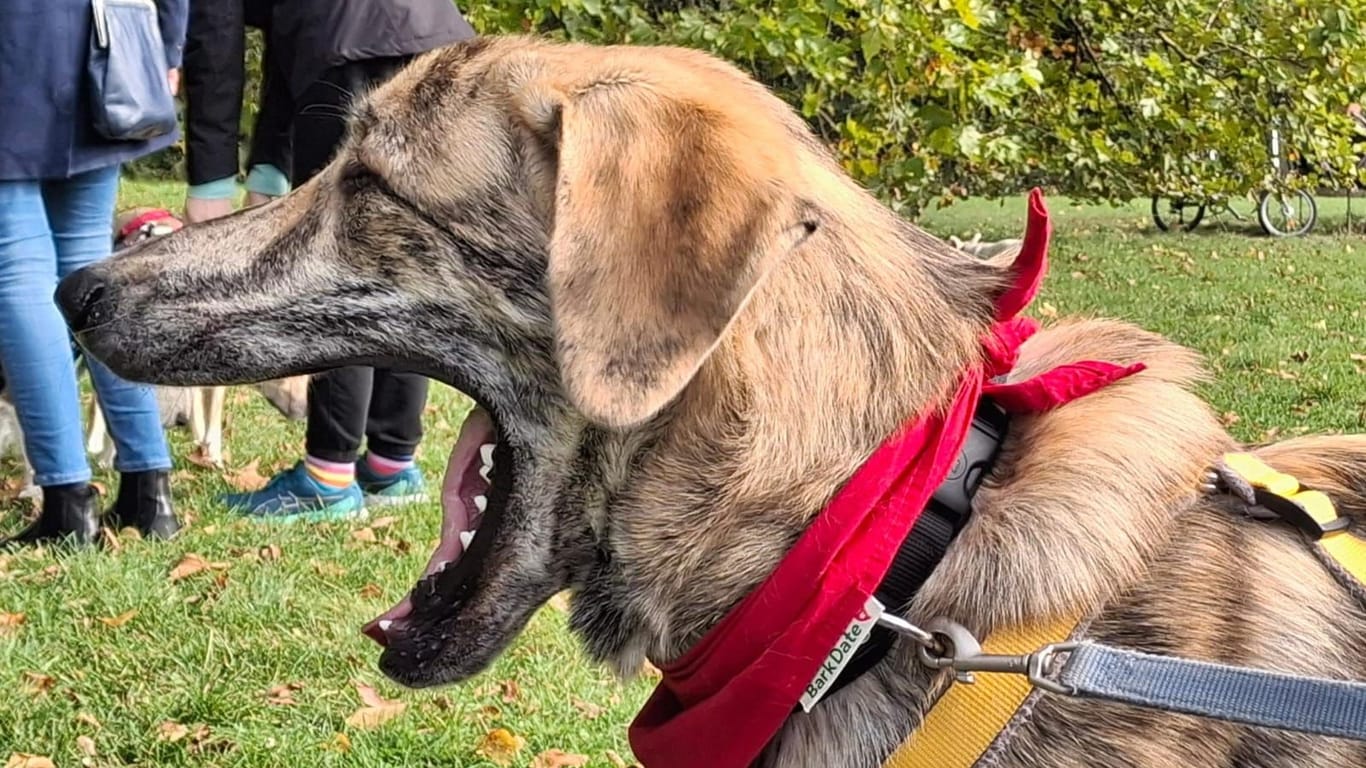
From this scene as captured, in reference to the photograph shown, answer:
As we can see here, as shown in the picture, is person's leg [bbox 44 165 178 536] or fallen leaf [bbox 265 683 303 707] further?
person's leg [bbox 44 165 178 536]

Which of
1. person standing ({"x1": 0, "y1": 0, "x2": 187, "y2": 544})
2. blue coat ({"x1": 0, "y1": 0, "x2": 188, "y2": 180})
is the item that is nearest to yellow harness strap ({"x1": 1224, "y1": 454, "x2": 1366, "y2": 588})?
person standing ({"x1": 0, "y1": 0, "x2": 187, "y2": 544})

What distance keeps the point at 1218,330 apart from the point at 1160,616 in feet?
29.7

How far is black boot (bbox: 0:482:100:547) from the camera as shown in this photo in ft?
15.7

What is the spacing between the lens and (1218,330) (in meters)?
10.1

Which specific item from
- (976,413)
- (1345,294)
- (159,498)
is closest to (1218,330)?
(1345,294)

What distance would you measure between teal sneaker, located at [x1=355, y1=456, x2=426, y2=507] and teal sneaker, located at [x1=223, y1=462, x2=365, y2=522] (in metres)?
0.15

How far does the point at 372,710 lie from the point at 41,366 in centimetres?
190

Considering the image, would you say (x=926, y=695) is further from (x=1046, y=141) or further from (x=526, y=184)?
(x=1046, y=141)

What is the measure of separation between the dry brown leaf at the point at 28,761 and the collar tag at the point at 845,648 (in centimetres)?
248

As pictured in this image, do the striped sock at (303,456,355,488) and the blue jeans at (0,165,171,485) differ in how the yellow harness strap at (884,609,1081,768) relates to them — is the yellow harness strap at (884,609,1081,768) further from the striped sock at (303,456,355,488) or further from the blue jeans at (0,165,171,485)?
the striped sock at (303,456,355,488)

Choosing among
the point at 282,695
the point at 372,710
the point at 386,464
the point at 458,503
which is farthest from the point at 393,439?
the point at 458,503

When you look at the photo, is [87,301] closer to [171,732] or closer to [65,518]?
[171,732]

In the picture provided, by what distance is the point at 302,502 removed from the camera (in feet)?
17.8

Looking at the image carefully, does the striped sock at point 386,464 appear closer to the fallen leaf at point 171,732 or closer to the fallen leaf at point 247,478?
the fallen leaf at point 247,478
